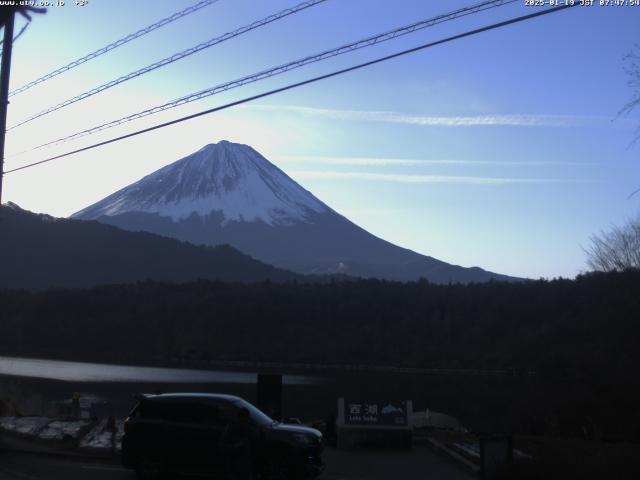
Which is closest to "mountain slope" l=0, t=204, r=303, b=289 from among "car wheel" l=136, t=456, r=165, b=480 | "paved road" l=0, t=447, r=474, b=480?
"paved road" l=0, t=447, r=474, b=480

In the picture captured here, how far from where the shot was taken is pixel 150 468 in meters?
14.4

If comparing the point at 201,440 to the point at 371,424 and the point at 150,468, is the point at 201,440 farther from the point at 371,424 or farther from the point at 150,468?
the point at 371,424

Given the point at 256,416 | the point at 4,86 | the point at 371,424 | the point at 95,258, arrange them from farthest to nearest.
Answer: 1. the point at 95,258
2. the point at 371,424
3. the point at 4,86
4. the point at 256,416

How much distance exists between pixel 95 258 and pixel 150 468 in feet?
480

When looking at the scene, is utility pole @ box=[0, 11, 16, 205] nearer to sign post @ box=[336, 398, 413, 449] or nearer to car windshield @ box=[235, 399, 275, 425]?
car windshield @ box=[235, 399, 275, 425]

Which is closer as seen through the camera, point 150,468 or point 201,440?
point 201,440

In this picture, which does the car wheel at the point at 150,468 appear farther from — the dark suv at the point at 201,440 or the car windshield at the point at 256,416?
the car windshield at the point at 256,416

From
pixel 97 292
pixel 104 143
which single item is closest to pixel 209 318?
pixel 97 292

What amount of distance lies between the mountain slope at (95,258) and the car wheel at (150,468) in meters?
132

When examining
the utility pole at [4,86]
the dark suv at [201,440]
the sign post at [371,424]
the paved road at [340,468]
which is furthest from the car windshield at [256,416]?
the utility pole at [4,86]

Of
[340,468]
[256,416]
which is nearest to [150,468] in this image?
[256,416]

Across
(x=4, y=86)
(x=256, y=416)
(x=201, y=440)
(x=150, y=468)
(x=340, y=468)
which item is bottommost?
(x=340, y=468)

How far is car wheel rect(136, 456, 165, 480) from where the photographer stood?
1438 centimetres

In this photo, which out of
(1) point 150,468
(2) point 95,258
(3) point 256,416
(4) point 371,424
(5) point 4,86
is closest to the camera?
(1) point 150,468
